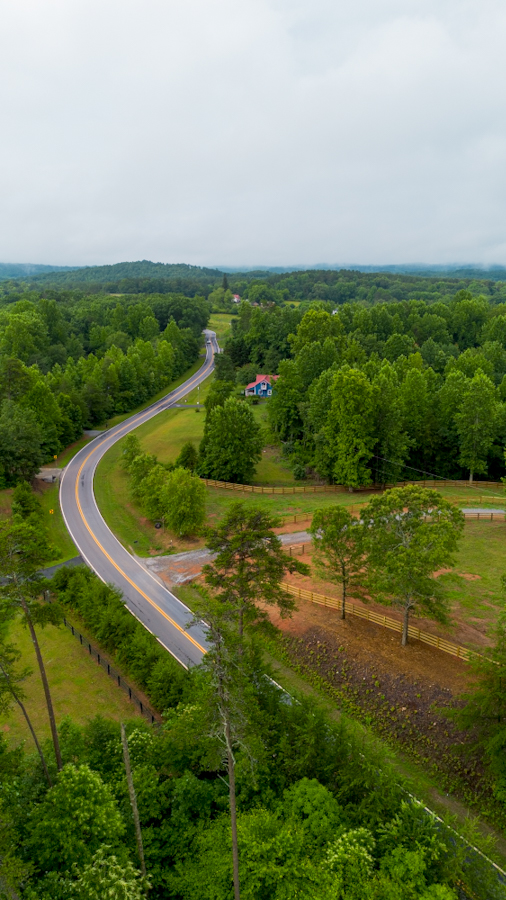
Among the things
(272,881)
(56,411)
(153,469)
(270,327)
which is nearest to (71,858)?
(272,881)

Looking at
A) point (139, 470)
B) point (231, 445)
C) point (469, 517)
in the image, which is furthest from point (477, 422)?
point (139, 470)

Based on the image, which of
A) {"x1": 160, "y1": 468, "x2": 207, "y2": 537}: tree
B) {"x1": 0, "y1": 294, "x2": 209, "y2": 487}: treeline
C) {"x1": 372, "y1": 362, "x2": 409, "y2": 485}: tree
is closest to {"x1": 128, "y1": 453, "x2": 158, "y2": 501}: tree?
{"x1": 160, "y1": 468, "x2": 207, "y2": 537}: tree

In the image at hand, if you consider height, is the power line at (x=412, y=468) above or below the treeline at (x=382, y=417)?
below

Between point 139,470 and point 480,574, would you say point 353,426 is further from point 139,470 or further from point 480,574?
point 139,470

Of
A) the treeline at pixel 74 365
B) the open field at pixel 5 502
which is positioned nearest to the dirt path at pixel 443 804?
the open field at pixel 5 502

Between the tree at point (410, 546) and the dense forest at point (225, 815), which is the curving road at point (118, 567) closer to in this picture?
the dense forest at point (225, 815)

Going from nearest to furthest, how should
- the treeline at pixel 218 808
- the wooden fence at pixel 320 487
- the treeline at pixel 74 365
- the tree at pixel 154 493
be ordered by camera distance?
the treeline at pixel 218 808 → the tree at pixel 154 493 → the wooden fence at pixel 320 487 → the treeline at pixel 74 365

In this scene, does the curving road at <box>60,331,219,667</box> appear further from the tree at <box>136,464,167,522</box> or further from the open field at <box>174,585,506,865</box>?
the open field at <box>174,585,506,865</box>
